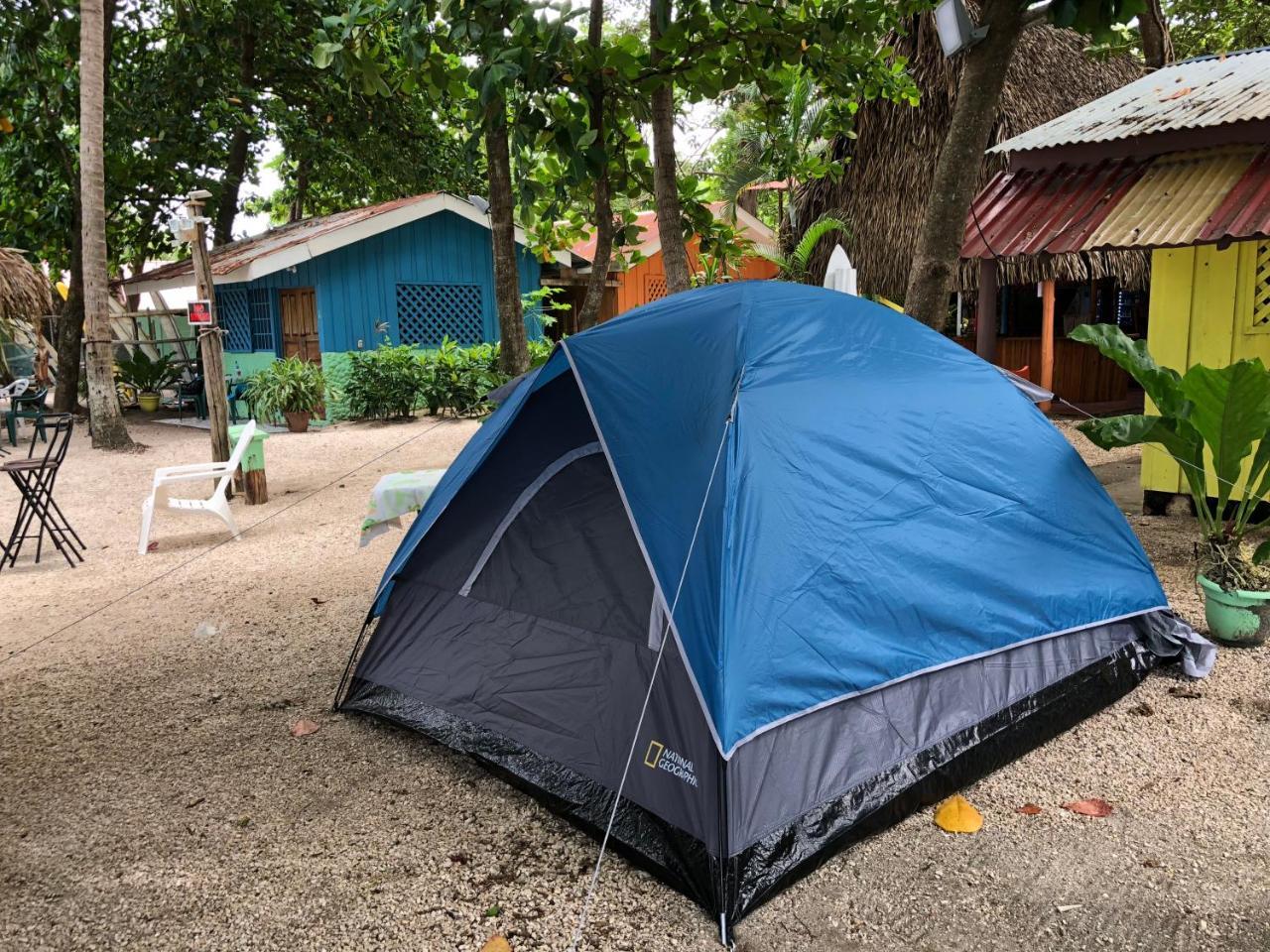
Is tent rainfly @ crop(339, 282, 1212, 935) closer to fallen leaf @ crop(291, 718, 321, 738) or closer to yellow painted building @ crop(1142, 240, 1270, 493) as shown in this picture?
fallen leaf @ crop(291, 718, 321, 738)

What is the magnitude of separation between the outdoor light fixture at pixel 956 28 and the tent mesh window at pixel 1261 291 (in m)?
2.75

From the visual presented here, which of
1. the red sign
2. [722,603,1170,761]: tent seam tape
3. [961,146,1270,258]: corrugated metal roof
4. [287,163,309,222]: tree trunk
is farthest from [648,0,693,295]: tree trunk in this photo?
[287,163,309,222]: tree trunk

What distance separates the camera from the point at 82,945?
245 centimetres

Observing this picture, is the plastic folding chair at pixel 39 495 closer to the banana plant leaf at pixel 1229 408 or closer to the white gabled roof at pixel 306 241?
the banana plant leaf at pixel 1229 408

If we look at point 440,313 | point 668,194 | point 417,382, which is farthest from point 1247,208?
point 440,313

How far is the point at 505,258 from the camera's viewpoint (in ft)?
21.6

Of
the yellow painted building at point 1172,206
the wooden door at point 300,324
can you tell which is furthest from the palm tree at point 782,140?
the wooden door at point 300,324

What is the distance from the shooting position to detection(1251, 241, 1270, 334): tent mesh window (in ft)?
19.5

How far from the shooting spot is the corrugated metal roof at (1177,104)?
5.81 metres

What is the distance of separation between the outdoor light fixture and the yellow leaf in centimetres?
351

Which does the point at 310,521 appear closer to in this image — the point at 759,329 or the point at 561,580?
the point at 561,580

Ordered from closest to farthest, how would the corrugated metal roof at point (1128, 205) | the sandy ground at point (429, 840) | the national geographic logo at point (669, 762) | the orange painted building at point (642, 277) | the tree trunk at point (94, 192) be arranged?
the sandy ground at point (429, 840) → the national geographic logo at point (669, 762) → the corrugated metal roof at point (1128, 205) → the tree trunk at point (94, 192) → the orange painted building at point (642, 277)

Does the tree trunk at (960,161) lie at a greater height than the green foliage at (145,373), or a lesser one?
greater

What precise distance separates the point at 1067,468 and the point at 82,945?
3.63 meters
